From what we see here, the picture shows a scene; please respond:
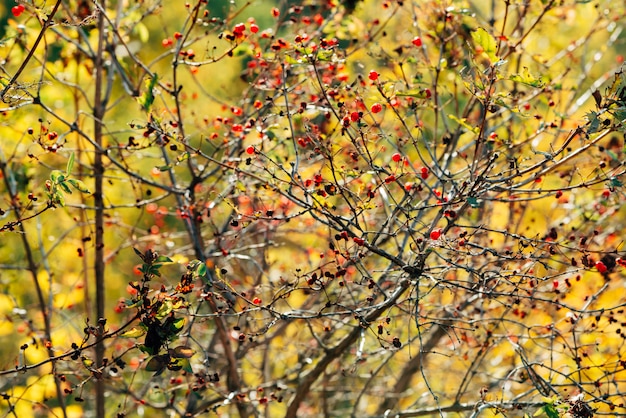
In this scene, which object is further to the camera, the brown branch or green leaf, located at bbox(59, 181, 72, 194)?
the brown branch

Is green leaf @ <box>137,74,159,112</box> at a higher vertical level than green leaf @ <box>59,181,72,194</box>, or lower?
higher

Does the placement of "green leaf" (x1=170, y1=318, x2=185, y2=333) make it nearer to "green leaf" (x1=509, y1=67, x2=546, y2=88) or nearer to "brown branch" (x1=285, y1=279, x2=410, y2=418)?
"brown branch" (x1=285, y1=279, x2=410, y2=418)

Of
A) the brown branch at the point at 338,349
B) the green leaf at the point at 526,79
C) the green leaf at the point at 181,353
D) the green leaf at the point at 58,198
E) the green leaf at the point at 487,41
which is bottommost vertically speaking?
the green leaf at the point at 181,353

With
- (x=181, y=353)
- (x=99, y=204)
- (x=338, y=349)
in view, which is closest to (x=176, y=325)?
(x=181, y=353)

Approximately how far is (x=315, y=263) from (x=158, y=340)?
104 inches

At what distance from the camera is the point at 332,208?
9.81 feet

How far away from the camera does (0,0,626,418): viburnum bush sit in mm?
2598

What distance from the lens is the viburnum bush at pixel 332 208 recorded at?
2598mm

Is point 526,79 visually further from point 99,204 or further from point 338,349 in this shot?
point 99,204

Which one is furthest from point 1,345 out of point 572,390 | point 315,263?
point 572,390

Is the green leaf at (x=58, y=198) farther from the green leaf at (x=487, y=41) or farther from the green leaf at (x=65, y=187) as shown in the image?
the green leaf at (x=487, y=41)

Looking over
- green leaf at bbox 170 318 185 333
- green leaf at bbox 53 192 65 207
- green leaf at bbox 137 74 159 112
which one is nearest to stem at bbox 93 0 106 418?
green leaf at bbox 137 74 159 112

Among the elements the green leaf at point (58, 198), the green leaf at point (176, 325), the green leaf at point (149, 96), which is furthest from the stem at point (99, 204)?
the green leaf at point (176, 325)

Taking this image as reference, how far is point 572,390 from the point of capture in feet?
14.2
